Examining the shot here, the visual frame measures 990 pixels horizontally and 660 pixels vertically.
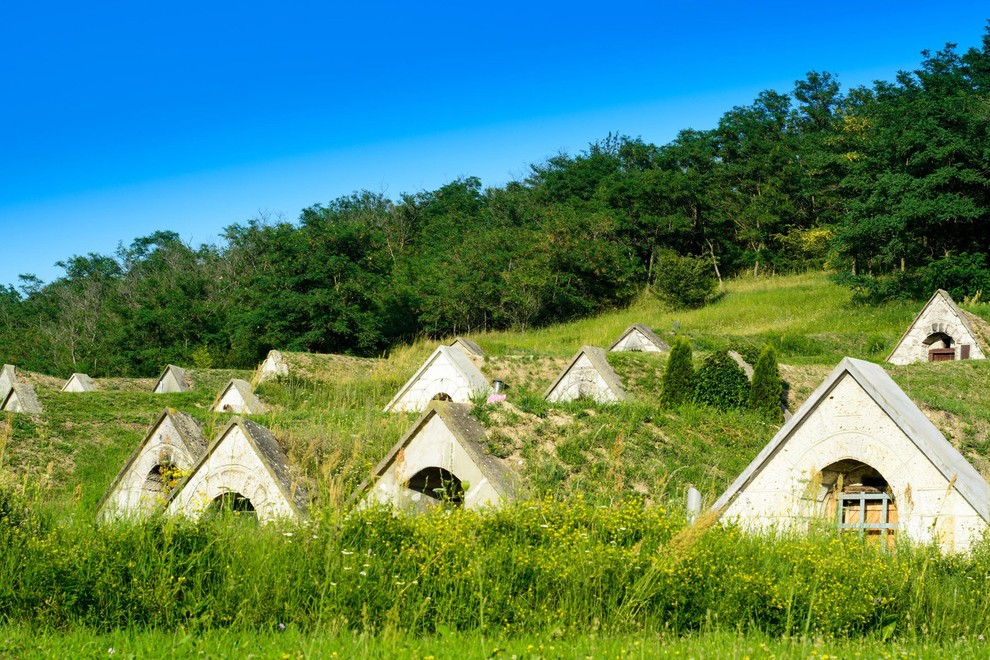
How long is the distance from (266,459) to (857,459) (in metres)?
6.83

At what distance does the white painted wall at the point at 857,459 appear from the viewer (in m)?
8.75

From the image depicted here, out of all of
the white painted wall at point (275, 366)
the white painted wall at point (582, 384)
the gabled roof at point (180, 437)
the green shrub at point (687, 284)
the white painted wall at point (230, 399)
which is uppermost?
the green shrub at point (687, 284)

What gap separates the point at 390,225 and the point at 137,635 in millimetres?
75876

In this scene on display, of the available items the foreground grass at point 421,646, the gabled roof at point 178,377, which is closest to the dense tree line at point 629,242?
the gabled roof at point 178,377

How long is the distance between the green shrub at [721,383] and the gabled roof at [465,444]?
8843mm

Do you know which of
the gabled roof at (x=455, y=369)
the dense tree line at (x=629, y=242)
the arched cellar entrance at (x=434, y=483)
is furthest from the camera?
the dense tree line at (x=629, y=242)

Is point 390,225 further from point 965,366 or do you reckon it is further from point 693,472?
point 693,472

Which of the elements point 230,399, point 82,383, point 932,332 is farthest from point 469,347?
point 82,383

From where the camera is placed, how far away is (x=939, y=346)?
2897 cm

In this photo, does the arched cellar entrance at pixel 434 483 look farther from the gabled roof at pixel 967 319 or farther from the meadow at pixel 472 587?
the gabled roof at pixel 967 319

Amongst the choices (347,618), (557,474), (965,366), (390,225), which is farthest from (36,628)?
(390,225)

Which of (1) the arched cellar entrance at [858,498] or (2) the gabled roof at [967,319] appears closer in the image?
(1) the arched cellar entrance at [858,498]

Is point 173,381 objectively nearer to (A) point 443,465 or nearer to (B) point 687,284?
(A) point 443,465

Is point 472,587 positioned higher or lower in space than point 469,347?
lower
